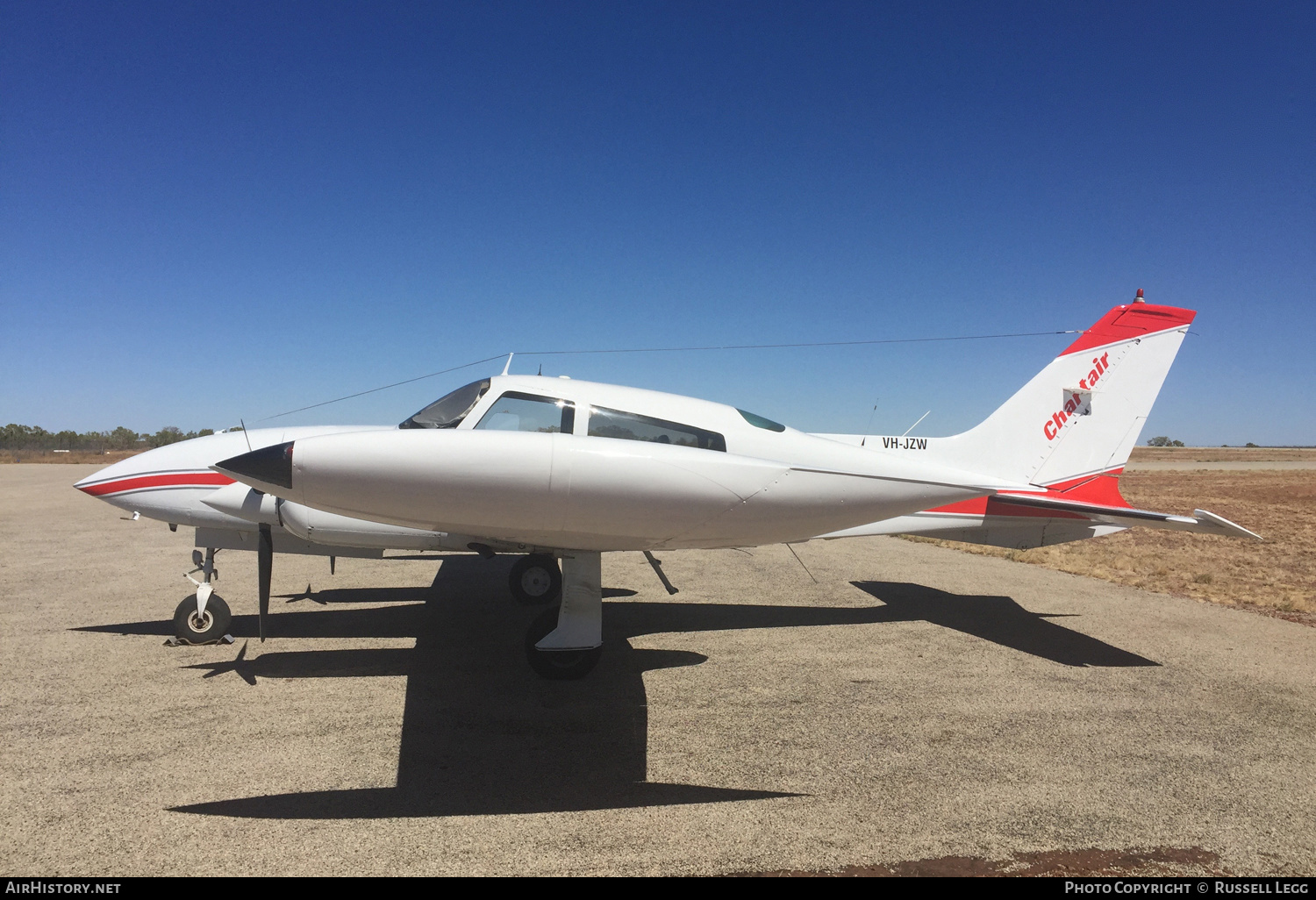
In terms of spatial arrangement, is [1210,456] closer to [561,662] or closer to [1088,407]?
[1088,407]

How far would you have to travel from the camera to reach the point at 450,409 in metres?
5.80

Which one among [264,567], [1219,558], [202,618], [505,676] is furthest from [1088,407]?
[202,618]

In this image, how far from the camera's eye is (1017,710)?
5.32 m

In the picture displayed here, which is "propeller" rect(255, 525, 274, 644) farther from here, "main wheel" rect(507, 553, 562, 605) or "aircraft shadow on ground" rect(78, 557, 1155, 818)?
"main wheel" rect(507, 553, 562, 605)

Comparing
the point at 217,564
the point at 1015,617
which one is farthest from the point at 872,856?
the point at 217,564

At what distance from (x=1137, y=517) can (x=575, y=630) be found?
20.7ft

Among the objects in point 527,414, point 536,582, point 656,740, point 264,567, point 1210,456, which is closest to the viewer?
point 656,740

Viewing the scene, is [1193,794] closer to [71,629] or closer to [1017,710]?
[1017,710]

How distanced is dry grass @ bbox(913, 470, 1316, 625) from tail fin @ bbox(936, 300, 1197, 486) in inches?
140

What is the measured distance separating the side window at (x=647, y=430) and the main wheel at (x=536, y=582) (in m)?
3.58

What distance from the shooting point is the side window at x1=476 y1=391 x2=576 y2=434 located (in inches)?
215

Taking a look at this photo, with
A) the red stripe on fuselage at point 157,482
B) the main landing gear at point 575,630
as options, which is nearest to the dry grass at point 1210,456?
the main landing gear at point 575,630

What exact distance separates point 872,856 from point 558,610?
130 inches

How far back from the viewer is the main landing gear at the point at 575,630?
17.8 ft
